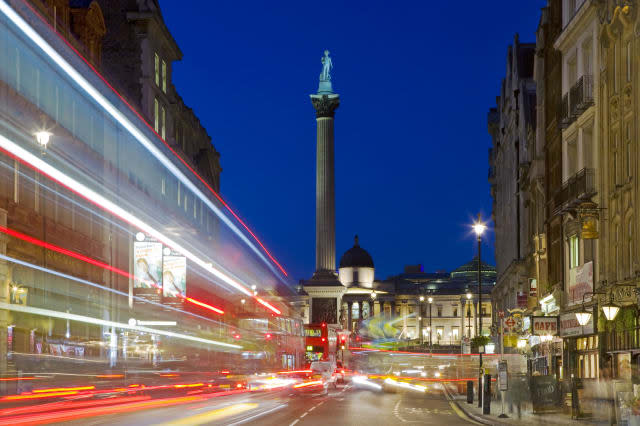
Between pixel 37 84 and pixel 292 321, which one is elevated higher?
pixel 37 84

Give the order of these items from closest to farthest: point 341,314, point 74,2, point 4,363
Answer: point 4,363, point 74,2, point 341,314

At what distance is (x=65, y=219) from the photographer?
3309 cm

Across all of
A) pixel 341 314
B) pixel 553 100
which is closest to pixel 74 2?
pixel 553 100

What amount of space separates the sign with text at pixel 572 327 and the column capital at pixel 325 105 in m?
125

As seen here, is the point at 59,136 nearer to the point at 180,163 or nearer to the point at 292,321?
the point at 180,163

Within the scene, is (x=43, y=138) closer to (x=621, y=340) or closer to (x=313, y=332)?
(x=621, y=340)

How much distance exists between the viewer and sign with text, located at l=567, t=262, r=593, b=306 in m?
40.2

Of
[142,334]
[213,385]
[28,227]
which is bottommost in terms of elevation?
[213,385]

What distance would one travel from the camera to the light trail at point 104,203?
19.0 meters

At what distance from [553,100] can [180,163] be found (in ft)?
79.3

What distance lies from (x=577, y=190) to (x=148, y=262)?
61.1ft

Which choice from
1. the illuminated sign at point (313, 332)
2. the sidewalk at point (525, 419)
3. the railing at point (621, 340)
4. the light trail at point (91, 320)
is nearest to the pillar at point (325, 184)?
the illuminated sign at point (313, 332)

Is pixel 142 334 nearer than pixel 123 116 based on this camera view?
No

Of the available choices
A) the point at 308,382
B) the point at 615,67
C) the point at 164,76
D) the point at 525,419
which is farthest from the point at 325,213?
the point at 525,419
